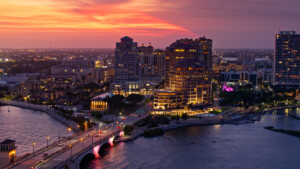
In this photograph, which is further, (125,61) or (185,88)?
(125,61)

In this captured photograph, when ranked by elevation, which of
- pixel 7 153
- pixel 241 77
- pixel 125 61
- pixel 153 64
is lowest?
pixel 7 153

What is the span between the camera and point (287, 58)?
44.2 metres

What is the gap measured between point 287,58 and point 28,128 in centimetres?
3021

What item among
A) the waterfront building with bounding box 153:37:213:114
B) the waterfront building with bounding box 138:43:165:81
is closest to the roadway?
the waterfront building with bounding box 153:37:213:114

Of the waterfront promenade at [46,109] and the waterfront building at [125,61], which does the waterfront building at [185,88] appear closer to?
the waterfront promenade at [46,109]

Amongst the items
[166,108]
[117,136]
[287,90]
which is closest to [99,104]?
[166,108]

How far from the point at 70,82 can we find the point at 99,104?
16787 millimetres

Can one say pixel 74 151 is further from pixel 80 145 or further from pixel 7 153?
pixel 7 153

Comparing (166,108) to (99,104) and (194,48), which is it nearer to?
(99,104)

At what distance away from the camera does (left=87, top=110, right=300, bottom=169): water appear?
17.2m

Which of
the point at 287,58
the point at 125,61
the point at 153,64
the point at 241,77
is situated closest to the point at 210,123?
the point at 125,61

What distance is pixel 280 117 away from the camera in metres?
29.0

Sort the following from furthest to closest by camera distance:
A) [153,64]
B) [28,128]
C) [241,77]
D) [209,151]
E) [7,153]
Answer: [153,64], [241,77], [28,128], [209,151], [7,153]

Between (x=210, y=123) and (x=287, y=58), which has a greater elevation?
(x=287, y=58)
